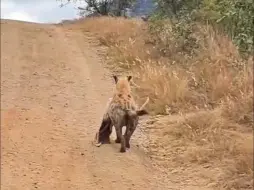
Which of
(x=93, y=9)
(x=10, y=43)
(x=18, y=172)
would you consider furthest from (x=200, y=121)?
(x=93, y=9)

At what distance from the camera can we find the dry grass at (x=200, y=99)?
24.0ft

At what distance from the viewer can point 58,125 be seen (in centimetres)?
904

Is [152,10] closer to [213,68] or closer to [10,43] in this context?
[10,43]

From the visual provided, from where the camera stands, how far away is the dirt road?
22.8ft

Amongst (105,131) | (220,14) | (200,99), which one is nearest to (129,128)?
(105,131)

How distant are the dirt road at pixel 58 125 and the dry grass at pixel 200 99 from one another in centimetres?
53

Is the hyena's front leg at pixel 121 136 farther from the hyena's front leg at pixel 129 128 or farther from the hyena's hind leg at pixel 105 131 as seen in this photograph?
the hyena's hind leg at pixel 105 131

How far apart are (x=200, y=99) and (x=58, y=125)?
6.96ft

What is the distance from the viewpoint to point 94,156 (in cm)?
772

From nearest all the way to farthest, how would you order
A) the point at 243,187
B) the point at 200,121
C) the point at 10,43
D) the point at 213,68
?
the point at 243,187 → the point at 200,121 → the point at 213,68 → the point at 10,43

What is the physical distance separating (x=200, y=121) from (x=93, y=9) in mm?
16102

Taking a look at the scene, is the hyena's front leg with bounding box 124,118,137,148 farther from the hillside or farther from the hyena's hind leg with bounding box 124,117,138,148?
the hillside

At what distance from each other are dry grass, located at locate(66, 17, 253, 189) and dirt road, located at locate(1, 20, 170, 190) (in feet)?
1.74

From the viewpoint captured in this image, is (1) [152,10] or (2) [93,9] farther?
(2) [93,9]
